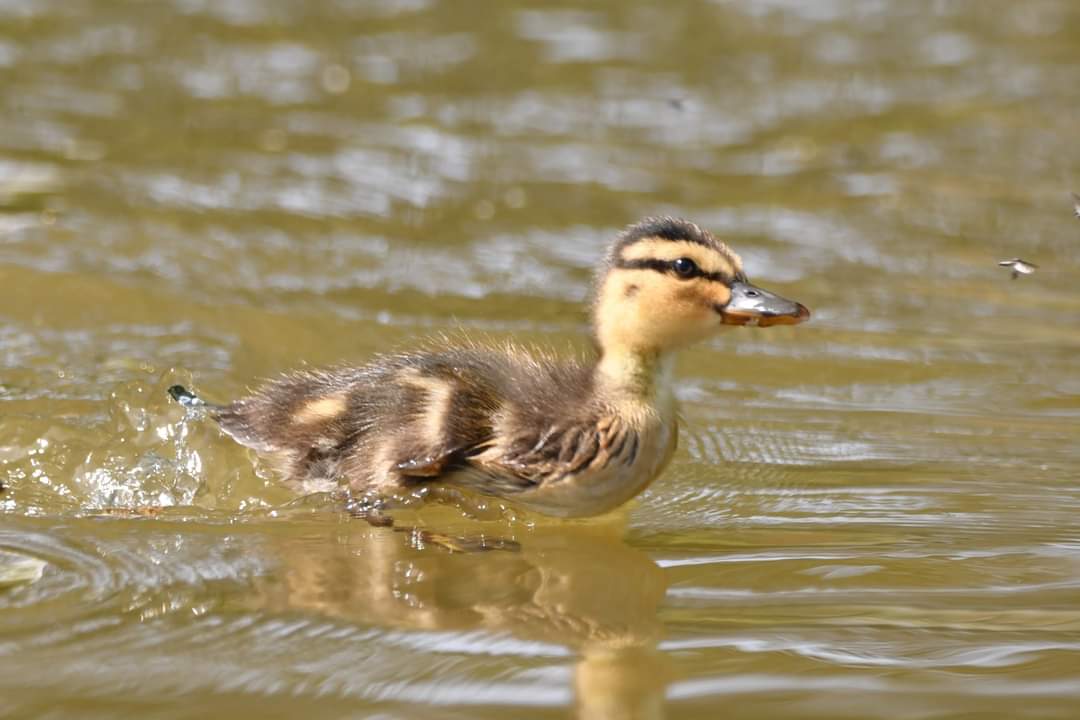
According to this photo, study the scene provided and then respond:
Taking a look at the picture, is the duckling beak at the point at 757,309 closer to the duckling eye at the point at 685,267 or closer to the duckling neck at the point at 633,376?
the duckling eye at the point at 685,267

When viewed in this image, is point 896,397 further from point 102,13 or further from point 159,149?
point 102,13

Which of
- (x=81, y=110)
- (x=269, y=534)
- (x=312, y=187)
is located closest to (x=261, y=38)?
(x=81, y=110)

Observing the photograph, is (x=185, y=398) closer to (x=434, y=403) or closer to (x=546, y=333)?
(x=434, y=403)

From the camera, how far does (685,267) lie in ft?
14.7

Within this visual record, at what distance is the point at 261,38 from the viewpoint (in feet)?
36.0

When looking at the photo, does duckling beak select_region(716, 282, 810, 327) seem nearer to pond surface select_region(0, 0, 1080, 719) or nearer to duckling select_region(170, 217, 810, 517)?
duckling select_region(170, 217, 810, 517)

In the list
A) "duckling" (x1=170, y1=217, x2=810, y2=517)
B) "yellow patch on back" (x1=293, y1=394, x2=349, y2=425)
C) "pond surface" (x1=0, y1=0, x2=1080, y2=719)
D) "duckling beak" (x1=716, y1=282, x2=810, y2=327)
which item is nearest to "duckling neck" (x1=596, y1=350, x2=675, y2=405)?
"duckling" (x1=170, y1=217, x2=810, y2=517)

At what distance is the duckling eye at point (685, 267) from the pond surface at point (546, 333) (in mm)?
715

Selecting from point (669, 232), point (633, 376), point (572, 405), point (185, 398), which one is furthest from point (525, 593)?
A: point (185, 398)

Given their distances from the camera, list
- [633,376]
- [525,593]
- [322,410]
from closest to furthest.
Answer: [525,593], [633,376], [322,410]

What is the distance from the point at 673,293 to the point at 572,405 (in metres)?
0.40

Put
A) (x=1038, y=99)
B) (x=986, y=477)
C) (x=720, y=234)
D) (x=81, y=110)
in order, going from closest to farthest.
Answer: (x=986, y=477) → (x=720, y=234) → (x=81, y=110) → (x=1038, y=99)

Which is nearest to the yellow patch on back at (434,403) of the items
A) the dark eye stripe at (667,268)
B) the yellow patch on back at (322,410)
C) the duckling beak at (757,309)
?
the yellow patch on back at (322,410)

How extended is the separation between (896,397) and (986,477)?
0.86 m
